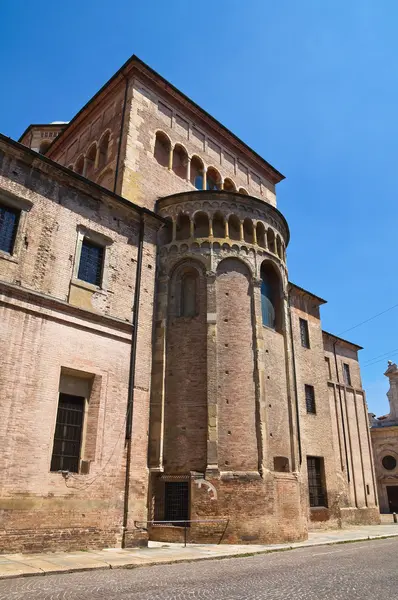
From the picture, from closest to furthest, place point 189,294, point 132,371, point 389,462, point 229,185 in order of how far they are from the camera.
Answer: point 132,371
point 189,294
point 229,185
point 389,462

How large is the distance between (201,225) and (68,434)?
31.8 ft

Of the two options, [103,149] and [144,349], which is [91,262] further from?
[103,149]

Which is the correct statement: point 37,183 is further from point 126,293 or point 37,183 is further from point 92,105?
point 92,105

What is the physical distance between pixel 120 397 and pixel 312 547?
786cm

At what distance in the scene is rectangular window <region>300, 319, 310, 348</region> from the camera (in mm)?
25172

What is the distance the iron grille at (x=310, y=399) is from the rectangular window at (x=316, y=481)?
2370mm

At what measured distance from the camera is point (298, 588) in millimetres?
7559

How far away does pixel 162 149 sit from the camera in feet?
69.8

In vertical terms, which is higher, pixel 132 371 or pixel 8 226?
pixel 8 226

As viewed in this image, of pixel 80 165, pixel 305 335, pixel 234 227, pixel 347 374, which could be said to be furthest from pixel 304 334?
pixel 80 165

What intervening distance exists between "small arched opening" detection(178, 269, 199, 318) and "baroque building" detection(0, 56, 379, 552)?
0.18ft

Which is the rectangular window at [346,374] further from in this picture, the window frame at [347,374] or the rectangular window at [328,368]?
the rectangular window at [328,368]

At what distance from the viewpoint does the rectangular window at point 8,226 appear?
12.7 meters

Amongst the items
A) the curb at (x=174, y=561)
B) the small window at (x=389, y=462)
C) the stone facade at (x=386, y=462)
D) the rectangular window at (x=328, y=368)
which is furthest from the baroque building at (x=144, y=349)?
the small window at (x=389, y=462)
